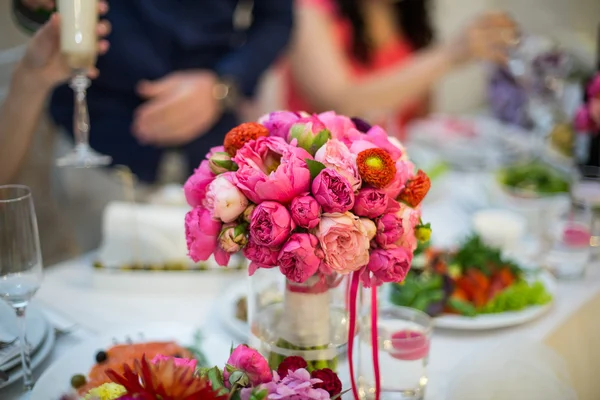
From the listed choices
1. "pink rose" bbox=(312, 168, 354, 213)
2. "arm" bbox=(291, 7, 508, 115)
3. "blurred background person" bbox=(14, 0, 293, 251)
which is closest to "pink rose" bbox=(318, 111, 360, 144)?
"pink rose" bbox=(312, 168, 354, 213)

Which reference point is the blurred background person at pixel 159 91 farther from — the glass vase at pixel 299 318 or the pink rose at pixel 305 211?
the pink rose at pixel 305 211

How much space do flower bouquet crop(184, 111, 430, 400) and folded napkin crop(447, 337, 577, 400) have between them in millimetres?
209

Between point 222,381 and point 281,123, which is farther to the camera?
point 281,123

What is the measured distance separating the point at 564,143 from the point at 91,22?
1.30 meters

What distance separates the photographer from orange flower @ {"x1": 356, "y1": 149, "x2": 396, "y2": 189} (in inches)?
27.3

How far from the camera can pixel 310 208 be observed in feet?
2.20

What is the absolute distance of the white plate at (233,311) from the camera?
40.3 inches

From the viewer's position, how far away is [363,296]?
2.93 feet

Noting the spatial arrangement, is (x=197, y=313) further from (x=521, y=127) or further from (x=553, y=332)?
(x=521, y=127)

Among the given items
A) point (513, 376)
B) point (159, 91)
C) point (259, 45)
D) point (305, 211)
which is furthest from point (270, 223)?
point (259, 45)

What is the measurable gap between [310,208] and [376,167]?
0.09m

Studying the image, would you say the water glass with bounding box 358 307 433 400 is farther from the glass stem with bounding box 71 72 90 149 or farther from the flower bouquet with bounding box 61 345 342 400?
the glass stem with bounding box 71 72 90 149

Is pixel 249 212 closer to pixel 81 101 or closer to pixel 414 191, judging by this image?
pixel 414 191

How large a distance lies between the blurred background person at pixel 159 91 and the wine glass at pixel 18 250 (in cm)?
76
